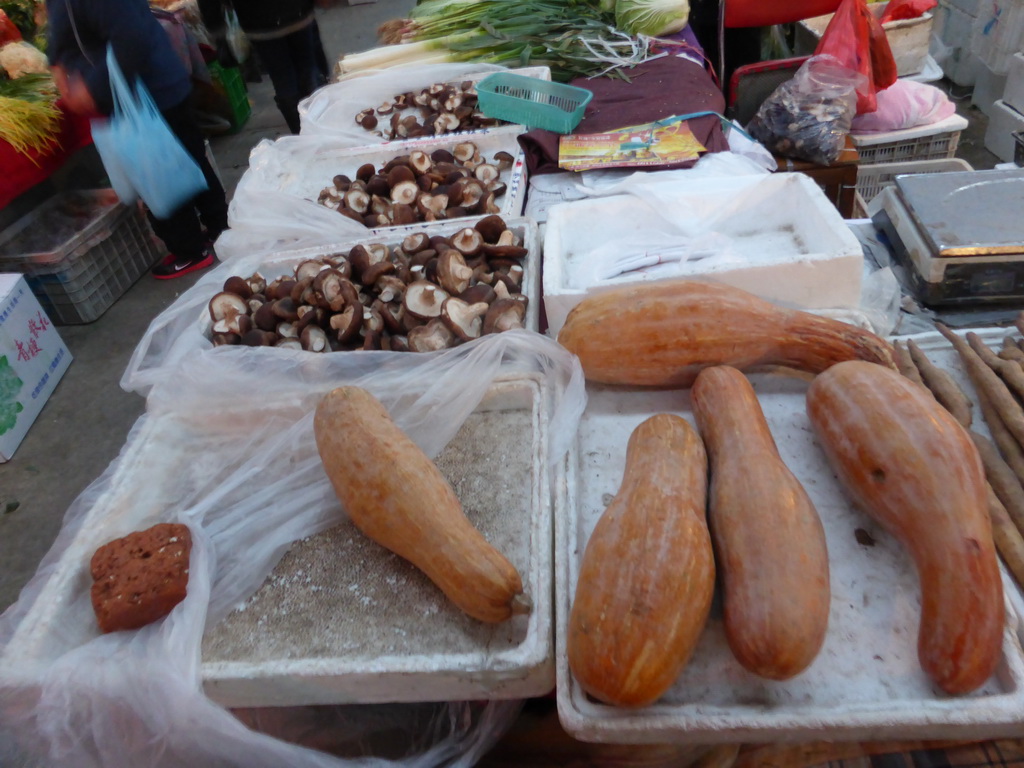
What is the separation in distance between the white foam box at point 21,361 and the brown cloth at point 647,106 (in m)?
3.00

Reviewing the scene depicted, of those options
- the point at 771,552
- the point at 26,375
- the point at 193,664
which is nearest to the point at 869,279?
the point at 771,552

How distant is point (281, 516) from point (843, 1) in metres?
3.71

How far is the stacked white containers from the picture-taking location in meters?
5.13

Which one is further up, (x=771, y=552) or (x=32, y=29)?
(x=32, y=29)

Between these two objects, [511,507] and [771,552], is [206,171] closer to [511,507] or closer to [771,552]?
[511,507]

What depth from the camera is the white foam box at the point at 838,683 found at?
101 cm

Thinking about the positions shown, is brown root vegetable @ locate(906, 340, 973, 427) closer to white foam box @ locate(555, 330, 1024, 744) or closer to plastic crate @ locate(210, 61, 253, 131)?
white foam box @ locate(555, 330, 1024, 744)

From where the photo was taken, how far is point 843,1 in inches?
132

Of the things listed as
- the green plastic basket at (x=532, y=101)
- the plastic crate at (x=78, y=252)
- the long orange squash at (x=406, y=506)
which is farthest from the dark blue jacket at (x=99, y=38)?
the long orange squash at (x=406, y=506)

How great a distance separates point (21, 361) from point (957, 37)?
7.18 m

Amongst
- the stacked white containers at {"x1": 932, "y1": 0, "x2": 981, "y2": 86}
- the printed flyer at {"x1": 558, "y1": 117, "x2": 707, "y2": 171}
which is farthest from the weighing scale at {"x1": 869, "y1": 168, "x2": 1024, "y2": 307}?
the stacked white containers at {"x1": 932, "y1": 0, "x2": 981, "y2": 86}

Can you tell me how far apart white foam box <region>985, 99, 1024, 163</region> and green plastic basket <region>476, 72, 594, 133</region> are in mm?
3078

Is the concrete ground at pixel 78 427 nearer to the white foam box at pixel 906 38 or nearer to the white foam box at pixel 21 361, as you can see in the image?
the white foam box at pixel 21 361

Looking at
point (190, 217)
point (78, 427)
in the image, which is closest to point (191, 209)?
point (190, 217)
